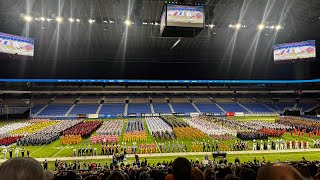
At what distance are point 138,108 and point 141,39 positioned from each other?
1394 centimetres

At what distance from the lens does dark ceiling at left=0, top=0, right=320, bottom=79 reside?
25522mm

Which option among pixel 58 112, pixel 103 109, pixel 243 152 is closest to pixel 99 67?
pixel 103 109

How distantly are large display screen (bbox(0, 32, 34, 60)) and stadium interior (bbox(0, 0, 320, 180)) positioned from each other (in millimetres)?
135

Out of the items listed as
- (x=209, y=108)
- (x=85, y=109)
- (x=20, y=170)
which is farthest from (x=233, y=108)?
(x=20, y=170)

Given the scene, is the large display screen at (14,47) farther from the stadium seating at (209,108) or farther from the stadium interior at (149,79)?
the stadium seating at (209,108)

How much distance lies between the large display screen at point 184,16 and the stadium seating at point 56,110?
117 ft

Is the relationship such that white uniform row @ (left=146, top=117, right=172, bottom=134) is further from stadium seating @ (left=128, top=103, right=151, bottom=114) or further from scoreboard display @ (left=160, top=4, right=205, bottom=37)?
stadium seating @ (left=128, top=103, right=151, bottom=114)

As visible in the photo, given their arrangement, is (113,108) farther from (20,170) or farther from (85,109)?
(20,170)

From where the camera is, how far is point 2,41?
2975cm

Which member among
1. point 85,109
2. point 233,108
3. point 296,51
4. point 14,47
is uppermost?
point 14,47

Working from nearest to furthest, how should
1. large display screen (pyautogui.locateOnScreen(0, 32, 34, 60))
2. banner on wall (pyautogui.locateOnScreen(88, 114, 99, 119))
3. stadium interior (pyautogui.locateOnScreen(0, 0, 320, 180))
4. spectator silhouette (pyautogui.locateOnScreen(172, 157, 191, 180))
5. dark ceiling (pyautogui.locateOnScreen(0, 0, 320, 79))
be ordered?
spectator silhouette (pyautogui.locateOnScreen(172, 157, 191, 180)), stadium interior (pyautogui.locateOnScreen(0, 0, 320, 180)), dark ceiling (pyautogui.locateOnScreen(0, 0, 320, 79)), large display screen (pyautogui.locateOnScreen(0, 32, 34, 60)), banner on wall (pyautogui.locateOnScreen(88, 114, 99, 119))

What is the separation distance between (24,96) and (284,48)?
153 ft

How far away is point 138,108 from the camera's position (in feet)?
156

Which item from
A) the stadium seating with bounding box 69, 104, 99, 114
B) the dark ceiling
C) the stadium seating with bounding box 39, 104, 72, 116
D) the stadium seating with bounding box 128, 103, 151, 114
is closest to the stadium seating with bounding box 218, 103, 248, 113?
the dark ceiling
